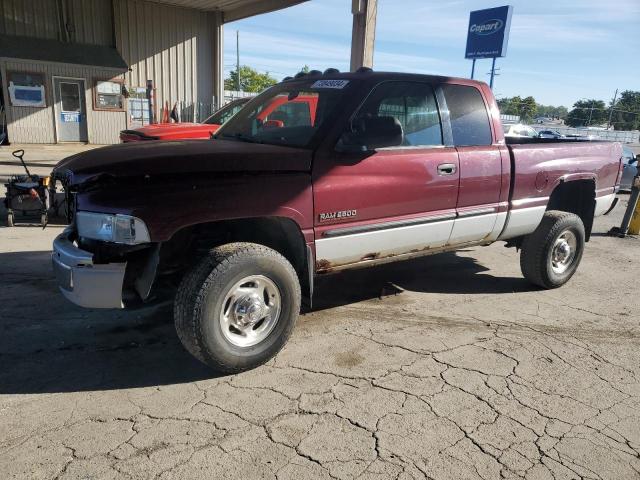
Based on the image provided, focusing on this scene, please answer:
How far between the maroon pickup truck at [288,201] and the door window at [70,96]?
14792 millimetres

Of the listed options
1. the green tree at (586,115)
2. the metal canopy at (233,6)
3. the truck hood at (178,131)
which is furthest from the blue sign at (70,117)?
the green tree at (586,115)

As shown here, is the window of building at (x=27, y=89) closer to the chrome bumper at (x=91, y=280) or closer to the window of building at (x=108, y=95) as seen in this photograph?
the window of building at (x=108, y=95)

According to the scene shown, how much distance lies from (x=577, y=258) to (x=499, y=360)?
2509 millimetres

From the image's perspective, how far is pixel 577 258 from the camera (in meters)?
5.61

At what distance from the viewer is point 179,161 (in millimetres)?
3123

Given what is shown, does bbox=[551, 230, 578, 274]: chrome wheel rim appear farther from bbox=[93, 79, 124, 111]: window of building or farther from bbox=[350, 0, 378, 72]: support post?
bbox=[93, 79, 124, 111]: window of building

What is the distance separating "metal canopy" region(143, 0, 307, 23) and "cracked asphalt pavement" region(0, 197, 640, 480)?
46.3 ft

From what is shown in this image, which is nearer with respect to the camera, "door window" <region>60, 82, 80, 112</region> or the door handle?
the door handle

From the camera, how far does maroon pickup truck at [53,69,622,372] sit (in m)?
3.04

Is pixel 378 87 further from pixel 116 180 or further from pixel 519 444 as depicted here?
pixel 519 444

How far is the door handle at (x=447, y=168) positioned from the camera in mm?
4172

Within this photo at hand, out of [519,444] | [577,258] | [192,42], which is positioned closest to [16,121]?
[192,42]

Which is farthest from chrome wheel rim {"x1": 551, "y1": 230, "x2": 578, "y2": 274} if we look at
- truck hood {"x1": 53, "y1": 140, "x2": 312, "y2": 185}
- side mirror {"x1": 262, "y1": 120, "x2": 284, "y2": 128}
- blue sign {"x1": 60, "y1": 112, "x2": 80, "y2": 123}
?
blue sign {"x1": 60, "y1": 112, "x2": 80, "y2": 123}

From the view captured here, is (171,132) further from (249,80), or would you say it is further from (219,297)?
(249,80)
